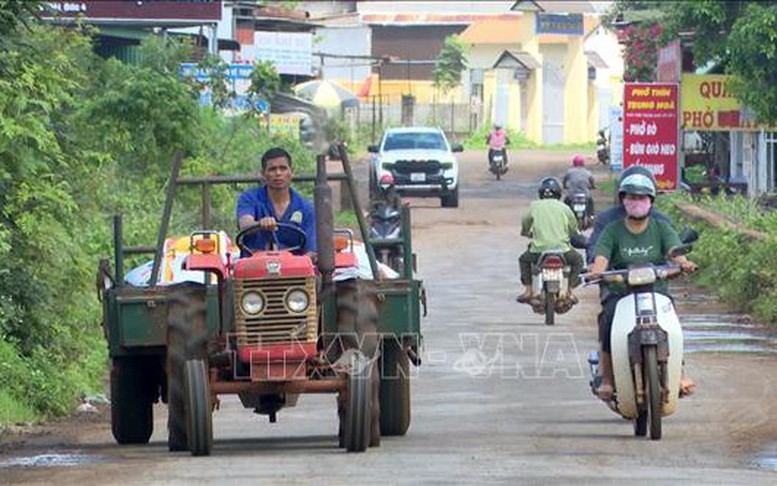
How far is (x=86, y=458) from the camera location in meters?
12.6

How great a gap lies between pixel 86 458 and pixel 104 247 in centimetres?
1049

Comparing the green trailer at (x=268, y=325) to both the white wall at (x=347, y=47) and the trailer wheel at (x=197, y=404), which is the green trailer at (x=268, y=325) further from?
the white wall at (x=347, y=47)

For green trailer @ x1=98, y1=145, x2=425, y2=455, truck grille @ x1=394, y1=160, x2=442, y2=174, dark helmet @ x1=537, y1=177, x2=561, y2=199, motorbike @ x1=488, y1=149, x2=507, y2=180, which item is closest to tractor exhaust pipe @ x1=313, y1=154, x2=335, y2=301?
green trailer @ x1=98, y1=145, x2=425, y2=455

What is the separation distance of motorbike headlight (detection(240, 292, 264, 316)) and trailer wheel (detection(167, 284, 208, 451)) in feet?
1.35

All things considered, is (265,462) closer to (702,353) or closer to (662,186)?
(702,353)

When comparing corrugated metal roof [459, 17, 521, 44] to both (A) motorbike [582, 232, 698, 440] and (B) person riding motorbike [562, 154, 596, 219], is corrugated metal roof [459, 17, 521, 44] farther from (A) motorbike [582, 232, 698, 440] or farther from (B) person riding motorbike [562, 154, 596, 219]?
(A) motorbike [582, 232, 698, 440]

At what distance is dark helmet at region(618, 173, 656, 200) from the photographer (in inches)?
526

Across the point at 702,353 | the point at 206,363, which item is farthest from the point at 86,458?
the point at 702,353

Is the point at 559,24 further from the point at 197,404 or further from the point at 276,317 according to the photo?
the point at 197,404

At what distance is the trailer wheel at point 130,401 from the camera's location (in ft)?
44.9

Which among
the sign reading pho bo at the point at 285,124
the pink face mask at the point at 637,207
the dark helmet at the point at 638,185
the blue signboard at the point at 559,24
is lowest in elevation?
the sign reading pho bo at the point at 285,124

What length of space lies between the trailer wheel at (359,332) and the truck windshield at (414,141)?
34218 millimetres

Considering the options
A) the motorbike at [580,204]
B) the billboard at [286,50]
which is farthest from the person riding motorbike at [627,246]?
the billboard at [286,50]

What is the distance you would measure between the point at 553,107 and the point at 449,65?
13.2 m
